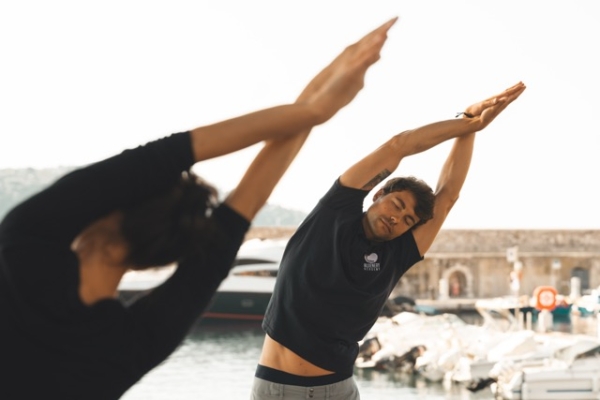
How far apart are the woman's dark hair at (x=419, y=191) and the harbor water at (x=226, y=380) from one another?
986cm

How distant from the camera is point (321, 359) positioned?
2.25 meters

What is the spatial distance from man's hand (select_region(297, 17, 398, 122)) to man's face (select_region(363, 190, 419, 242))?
0.89 metres

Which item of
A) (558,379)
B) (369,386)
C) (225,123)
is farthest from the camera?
(369,386)

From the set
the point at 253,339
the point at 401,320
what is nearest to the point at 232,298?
the point at 253,339

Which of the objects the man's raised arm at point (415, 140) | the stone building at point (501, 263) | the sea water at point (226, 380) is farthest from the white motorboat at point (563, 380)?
the stone building at point (501, 263)

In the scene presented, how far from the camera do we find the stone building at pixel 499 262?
3356 centimetres

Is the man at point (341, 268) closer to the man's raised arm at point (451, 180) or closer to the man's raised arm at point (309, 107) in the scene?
the man's raised arm at point (451, 180)

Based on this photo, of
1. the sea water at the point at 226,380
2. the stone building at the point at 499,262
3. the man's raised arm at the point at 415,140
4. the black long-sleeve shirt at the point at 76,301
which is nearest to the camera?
the black long-sleeve shirt at the point at 76,301

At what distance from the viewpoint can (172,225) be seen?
3.83 feet

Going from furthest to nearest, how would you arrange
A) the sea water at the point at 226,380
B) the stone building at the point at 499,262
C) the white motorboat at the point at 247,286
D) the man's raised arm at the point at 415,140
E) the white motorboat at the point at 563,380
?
the stone building at the point at 499,262 → the white motorboat at the point at 247,286 → the sea water at the point at 226,380 → the white motorboat at the point at 563,380 → the man's raised arm at the point at 415,140

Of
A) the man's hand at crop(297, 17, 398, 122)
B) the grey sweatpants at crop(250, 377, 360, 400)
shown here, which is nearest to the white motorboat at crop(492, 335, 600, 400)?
the grey sweatpants at crop(250, 377, 360, 400)

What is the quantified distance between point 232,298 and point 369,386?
10.7 metres

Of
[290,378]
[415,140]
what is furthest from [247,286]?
[415,140]

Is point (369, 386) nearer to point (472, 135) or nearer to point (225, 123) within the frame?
point (472, 135)
